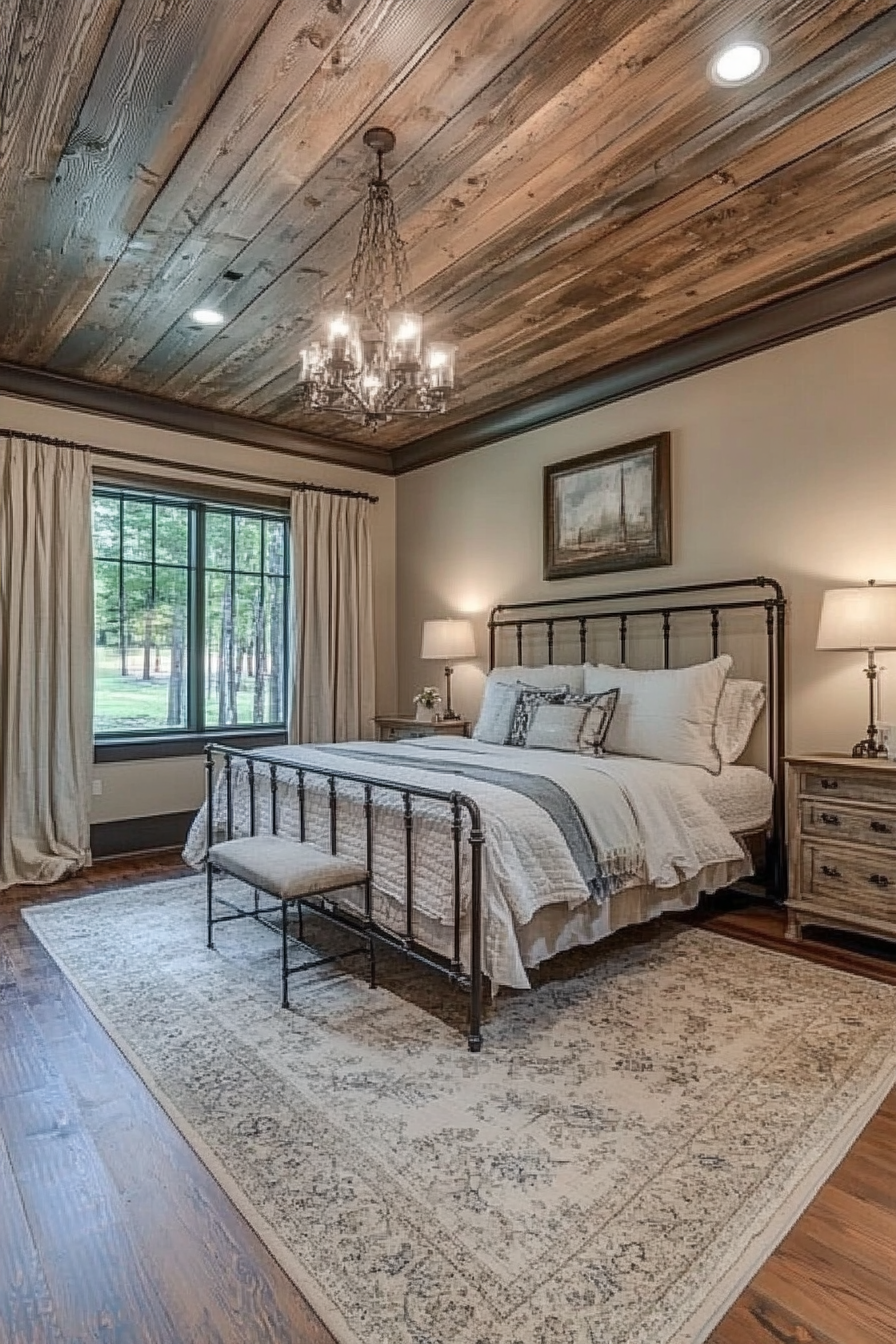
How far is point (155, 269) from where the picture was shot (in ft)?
11.5

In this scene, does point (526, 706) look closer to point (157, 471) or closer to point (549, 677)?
point (549, 677)

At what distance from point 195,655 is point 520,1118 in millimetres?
4249

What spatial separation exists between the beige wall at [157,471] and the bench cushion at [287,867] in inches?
88.2

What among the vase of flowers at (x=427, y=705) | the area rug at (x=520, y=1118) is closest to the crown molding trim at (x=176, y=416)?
the vase of flowers at (x=427, y=705)

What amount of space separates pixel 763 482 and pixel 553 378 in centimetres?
157

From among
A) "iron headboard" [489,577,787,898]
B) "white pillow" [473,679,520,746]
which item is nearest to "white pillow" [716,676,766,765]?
"iron headboard" [489,577,787,898]

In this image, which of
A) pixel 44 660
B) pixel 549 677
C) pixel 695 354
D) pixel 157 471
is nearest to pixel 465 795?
pixel 549 677

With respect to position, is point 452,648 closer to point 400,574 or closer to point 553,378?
point 400,574

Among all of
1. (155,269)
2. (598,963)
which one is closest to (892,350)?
(598,963)

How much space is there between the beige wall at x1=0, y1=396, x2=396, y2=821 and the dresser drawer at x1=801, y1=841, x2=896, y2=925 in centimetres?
394

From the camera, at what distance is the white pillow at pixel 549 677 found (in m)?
4.47

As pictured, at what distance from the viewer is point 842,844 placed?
320 centimetres

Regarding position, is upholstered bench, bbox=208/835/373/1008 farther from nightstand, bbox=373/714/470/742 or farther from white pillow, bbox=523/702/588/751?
nightstand, bbox=373/714/470/742

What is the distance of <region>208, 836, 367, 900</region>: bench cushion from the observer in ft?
9.03
